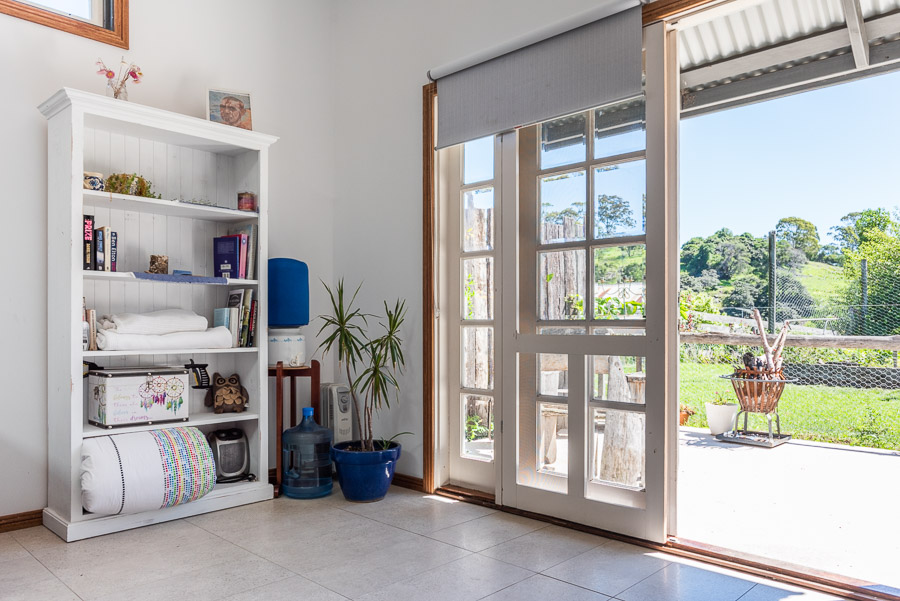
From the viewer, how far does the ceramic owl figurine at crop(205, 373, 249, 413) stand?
3.48m

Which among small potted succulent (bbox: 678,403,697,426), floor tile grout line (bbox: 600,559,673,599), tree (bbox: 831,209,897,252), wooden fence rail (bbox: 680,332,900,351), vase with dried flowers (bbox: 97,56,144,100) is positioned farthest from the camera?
small potted succulent (bbox: 678,403,697,426)

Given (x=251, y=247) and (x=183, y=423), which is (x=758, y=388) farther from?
(x=183, y=423)

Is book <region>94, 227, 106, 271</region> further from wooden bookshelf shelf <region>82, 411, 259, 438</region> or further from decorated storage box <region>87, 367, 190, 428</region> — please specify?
wooden bookshelf shelf <region>82, 411, 259, 438</region>

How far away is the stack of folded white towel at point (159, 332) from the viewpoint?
2971 millimetres

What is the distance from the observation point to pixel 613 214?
2.89m

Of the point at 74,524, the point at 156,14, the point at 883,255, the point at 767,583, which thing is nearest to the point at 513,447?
the point at 767,583

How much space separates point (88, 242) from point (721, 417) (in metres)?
5.55

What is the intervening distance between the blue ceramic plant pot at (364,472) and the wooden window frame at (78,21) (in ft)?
7.99

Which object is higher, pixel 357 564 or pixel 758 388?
pixel 758 388

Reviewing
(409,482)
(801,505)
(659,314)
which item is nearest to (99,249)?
(409,482)

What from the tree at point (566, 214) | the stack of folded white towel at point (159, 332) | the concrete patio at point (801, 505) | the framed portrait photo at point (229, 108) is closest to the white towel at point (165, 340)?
the stack of folded white towel at point (159, 332)

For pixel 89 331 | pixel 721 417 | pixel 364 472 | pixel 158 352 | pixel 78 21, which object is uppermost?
pixel 78 21

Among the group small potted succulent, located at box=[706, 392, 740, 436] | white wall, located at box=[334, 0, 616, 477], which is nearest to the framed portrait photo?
white wall, located at box=[334, 0, 616, 477]

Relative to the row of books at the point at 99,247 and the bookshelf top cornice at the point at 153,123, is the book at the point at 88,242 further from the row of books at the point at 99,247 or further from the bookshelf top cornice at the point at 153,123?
the bookshelf top cornice at the point at 153,123
